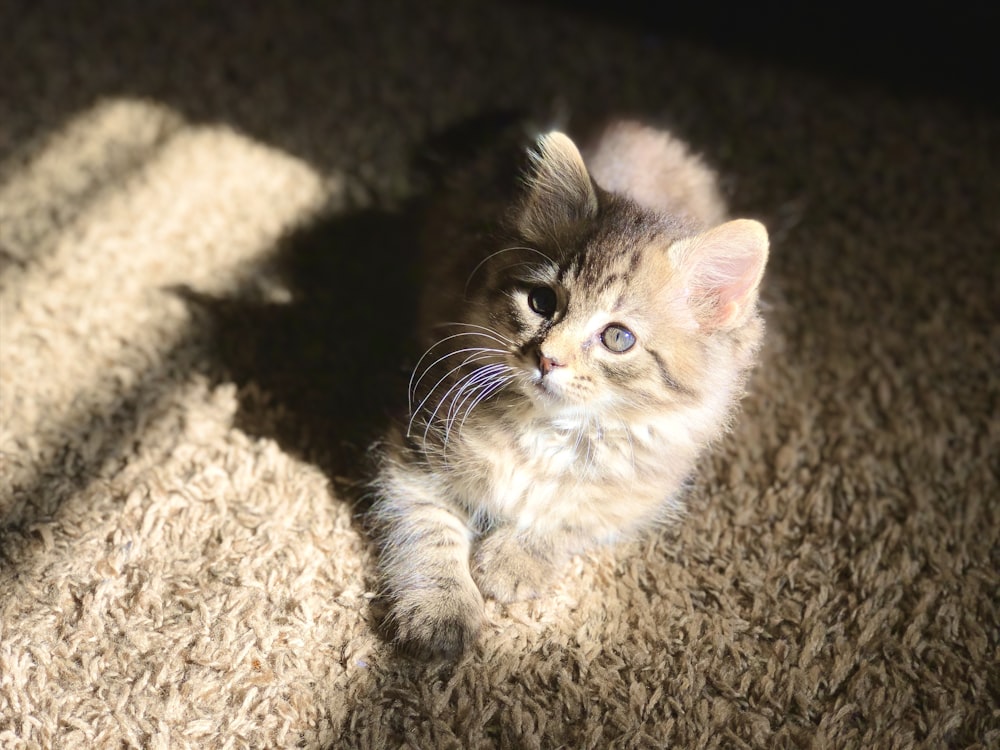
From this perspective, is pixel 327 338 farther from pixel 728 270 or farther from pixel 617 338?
pixel 728 270

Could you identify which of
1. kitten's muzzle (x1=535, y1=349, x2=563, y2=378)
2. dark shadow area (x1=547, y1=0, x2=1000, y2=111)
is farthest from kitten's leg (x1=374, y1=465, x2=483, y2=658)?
dark shadow area (x1=547, y1=0, x2=1000, y2=111)

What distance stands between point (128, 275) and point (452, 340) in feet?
3.33

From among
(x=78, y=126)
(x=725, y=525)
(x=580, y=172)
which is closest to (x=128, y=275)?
(x=78, y=126)

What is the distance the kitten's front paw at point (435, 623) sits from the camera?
63.5 inches

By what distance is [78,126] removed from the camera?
2.54 meters

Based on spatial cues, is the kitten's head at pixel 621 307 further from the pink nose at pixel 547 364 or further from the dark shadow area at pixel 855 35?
the dark shadow area at pixel 855 35

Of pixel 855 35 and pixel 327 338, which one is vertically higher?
A: pixel 855 35

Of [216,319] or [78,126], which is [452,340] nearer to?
[216,319]

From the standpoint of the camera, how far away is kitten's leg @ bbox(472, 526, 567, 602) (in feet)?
5.63

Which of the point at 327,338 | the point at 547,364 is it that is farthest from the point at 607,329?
the point at 327,338

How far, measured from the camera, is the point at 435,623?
1.62 m

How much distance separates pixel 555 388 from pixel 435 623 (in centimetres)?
53

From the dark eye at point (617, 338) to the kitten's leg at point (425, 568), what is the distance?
54 centimetres

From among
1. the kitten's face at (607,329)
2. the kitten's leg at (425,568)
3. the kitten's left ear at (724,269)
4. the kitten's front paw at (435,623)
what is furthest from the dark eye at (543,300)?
the kitten's front paw at (435,623)
